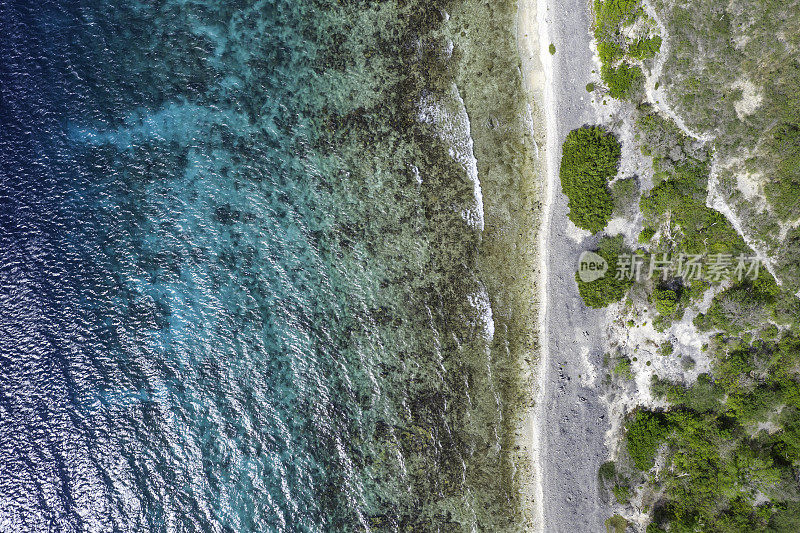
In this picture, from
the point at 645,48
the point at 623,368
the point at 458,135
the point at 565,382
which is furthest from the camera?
the point at 458,135

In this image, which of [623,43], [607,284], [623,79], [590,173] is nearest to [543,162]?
[590,173]

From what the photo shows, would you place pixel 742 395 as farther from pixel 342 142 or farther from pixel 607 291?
pixel 342 142

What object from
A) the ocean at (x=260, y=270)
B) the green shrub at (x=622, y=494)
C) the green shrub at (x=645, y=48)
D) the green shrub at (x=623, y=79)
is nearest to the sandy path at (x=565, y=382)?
the green shrub at (x=622, y=494)

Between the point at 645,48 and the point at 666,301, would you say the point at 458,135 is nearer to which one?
the point at 645,48

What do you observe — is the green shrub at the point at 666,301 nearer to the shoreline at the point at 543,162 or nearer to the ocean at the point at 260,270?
the shoreline at the point at 543,162

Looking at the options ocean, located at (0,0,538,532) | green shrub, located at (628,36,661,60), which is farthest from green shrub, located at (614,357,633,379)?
green shrub, located at (628,36,661,60)
